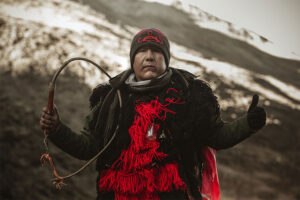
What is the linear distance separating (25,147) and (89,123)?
1831mm

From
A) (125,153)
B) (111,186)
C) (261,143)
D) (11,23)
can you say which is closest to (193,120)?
(125,153)

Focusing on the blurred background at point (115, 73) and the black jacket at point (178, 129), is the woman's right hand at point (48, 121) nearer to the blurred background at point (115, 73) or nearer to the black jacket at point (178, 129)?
the black jacket at point (178, 129)

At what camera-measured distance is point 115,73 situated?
139 inches

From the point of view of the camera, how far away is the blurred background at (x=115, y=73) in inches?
117

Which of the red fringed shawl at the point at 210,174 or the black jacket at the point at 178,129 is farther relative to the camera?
the red fringed shawl at the point at 210,174

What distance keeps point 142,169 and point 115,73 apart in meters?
2.44

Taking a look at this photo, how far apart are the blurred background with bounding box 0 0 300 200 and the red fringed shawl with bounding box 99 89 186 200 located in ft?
5.72

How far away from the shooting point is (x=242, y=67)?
398 centimetres

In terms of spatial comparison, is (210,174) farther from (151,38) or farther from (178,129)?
(151,38)

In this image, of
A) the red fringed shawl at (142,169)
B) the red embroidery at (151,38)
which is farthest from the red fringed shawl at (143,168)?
the red embroidery at (151,38)

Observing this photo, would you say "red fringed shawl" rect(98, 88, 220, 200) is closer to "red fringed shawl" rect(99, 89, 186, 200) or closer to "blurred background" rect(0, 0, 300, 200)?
"red fringed shawl" rect(99, 89, 186, 200)

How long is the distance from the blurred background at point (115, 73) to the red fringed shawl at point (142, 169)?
68.6 inches

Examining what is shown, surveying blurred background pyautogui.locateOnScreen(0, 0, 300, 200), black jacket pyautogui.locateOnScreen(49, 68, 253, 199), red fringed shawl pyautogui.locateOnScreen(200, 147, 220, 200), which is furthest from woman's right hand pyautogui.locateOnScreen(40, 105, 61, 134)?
blurred background pyautogui.locateOnScreen(0, 0, 300, 200)

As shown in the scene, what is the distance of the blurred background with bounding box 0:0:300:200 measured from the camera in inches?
117
